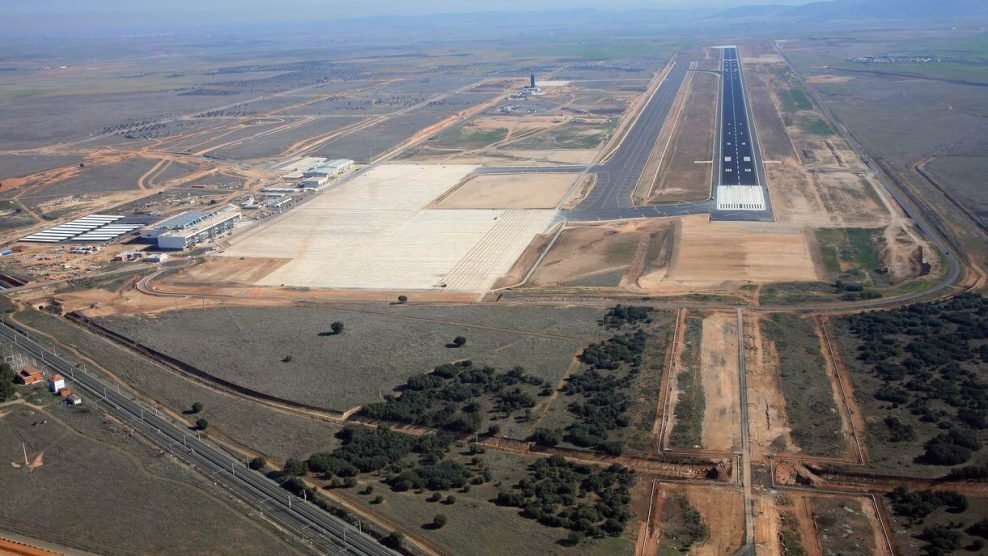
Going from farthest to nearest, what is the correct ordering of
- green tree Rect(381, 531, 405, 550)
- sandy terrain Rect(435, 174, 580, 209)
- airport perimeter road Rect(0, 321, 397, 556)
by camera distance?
sandy terrain Rect(435, 174, 580, 209)
airport perimeter road Rect(0, 321, 397, 556)
green tree Rect(381, 531, 405, 550)

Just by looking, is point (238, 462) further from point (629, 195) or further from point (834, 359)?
point (629, 195)

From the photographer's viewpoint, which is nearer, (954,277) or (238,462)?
(238,462)

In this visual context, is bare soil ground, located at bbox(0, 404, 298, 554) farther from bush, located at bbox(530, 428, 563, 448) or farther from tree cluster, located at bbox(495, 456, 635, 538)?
bush, located at bbox(530, 428, 563, 448)

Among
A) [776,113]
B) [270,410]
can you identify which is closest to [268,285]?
[270,410]

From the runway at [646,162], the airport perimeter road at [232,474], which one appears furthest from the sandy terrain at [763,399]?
the runway at [646,162]

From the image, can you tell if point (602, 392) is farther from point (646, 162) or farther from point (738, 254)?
point (646, 162)

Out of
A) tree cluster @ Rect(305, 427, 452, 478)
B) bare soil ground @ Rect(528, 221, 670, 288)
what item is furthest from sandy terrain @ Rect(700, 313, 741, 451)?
tree cluster @ Rect(305, 427, 452, 478)

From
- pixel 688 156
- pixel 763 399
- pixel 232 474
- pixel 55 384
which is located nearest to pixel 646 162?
pixel 688 156
